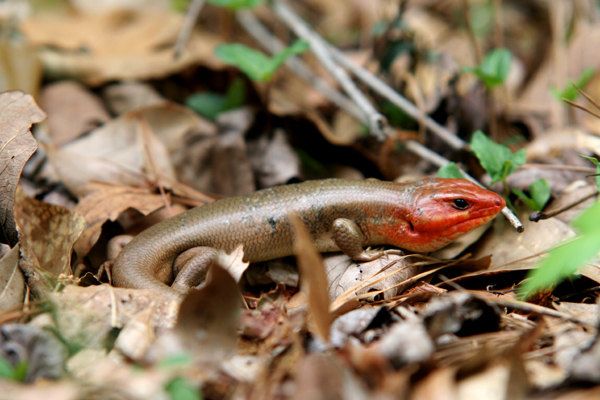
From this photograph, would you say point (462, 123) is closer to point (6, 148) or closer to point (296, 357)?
point (296, 357)

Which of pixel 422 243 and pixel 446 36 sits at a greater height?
pixel 446 36

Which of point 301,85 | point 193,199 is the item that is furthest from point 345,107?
point 193,199

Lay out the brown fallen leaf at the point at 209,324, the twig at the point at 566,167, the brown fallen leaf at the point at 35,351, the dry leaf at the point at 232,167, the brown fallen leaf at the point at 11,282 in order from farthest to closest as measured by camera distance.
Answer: the dry leaf at the point at 232,167 → the twig at the point at 566,167 → the brown fallen leaf at the point at 11,282 → the brown fallen leaf at the point at 209,324 → the brown fallen leaf at the point at 35,351

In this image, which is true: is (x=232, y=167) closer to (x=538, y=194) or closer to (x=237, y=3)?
(x=237, y=3)

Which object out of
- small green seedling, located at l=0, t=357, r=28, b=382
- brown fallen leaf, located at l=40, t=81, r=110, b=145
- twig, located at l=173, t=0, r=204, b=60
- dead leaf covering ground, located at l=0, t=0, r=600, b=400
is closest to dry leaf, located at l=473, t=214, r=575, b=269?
dead leaf covering ground, located at l=0, t=0, r=600, b=400

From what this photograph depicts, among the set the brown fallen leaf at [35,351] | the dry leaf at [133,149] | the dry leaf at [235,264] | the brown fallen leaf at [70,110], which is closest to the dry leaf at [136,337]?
the brown fallen leaf at [35,351]

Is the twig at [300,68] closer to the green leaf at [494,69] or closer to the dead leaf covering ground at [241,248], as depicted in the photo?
the dead leaf covering ground at [241,248]

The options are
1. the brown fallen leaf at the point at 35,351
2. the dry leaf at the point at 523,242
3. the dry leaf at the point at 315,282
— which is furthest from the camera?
the dry leaf at the point at 523,242
